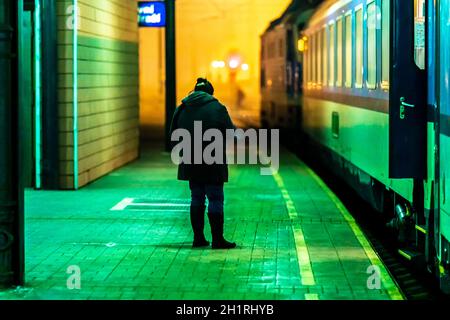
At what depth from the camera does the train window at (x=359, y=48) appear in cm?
1261

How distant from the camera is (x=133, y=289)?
7898 millimetres

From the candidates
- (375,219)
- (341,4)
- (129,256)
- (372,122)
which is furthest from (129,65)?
(129,256)

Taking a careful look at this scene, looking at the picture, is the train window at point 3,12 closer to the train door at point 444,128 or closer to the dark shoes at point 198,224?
the dark shoes at point 198,224

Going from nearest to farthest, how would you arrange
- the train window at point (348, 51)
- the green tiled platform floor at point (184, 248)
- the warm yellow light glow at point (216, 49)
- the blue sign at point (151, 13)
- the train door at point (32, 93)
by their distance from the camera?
the green tiled platform floor at point (184, 248) → the train window at point (348, 51) → the train door at point (32, 93) → the blue sign at point (151, 13) → the warm yellow light glow at point (216, 49)

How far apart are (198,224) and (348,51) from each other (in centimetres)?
516

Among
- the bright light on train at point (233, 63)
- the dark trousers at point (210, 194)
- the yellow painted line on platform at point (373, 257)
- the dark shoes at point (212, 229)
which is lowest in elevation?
the yellow painted line on platform at point (373, 257)

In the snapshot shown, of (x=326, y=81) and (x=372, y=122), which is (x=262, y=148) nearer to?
(x=326, y=81)

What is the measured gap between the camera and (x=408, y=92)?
8.50 m

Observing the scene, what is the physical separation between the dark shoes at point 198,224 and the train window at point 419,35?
2.75m

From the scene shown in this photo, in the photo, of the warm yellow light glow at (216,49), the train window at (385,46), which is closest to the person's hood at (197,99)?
the train window at (385,46)

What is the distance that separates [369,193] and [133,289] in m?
5.10

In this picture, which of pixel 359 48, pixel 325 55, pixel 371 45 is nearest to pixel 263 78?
pixel 325 55

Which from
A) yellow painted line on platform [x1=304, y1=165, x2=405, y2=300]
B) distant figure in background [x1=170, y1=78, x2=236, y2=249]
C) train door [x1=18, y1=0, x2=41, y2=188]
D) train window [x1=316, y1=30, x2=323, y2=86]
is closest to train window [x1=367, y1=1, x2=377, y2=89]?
yellow painted line on platform [x1=304, y1=165, x2=405, y2=300]

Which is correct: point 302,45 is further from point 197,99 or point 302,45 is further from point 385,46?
point 197,99
